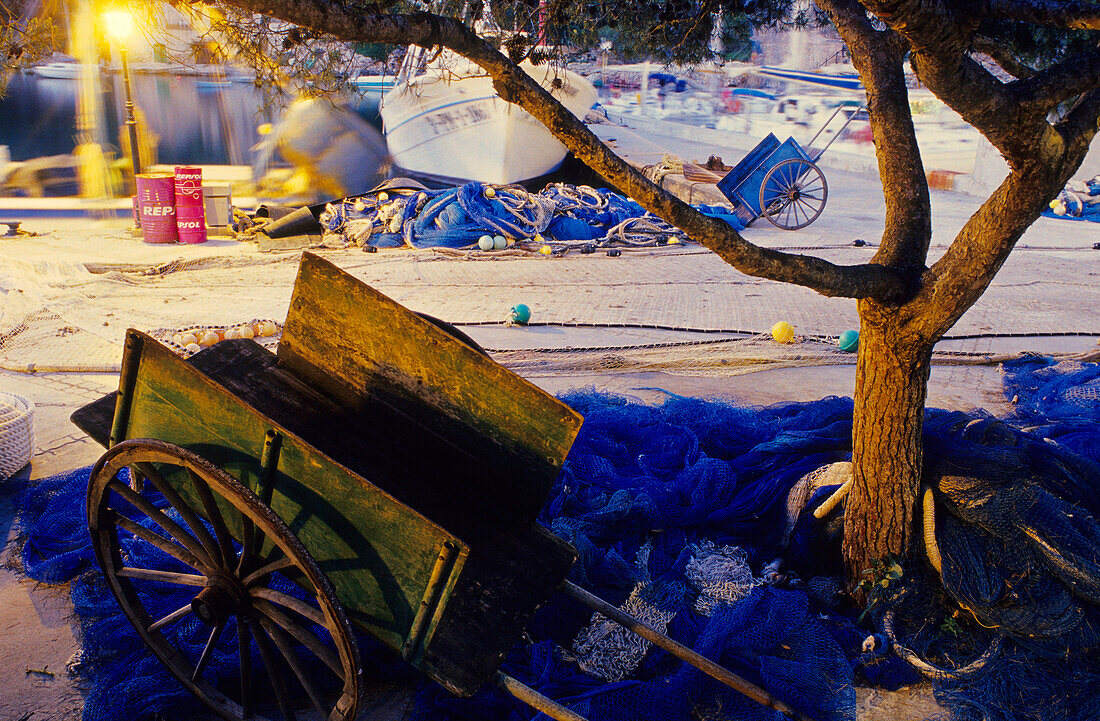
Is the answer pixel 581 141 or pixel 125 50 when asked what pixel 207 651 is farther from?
pixel 125 50

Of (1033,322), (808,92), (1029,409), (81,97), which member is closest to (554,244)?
(1033,322)

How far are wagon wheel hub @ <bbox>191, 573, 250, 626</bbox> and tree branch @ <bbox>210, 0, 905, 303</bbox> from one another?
1.70m

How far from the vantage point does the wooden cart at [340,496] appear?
217 centimetres


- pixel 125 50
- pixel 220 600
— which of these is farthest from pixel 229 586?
pixel 125 50

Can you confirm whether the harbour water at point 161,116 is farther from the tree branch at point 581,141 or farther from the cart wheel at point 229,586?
the cart wheel at point 229,586

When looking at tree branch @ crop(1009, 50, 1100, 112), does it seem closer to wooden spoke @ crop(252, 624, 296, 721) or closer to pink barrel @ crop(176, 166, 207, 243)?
wooden spoke @ crop(252, 624, 296, 721)

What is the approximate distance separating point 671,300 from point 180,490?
6.04 m

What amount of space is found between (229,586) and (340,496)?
0.52 m

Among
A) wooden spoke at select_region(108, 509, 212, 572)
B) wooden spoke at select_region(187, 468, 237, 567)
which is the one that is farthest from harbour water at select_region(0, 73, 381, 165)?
wooden spoke at select_region(187, 468, 237, 567)

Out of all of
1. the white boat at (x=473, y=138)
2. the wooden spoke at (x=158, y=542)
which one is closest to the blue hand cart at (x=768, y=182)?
the white boat at (x=473, y=138)

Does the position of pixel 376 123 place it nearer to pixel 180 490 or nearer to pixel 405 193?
pixel 405 193

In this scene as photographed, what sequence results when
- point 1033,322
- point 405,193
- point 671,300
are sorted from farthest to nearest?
point 405,193 → point 671,300 → point 1033,322

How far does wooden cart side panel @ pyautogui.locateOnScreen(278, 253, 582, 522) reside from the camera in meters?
2.70

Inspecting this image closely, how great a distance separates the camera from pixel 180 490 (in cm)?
251
